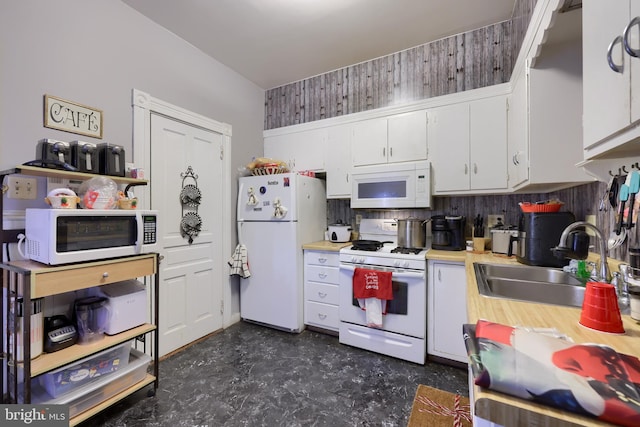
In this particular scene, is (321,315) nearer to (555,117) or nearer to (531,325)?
(531,325)

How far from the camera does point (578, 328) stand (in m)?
0.84

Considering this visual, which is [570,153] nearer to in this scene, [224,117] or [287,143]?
[287,143]

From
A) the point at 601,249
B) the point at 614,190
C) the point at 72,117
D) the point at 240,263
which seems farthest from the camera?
the point at 240,263

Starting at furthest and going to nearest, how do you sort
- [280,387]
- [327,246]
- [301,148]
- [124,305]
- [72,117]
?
[301,148]
[327,246]
[280,387]
[72,117]
[124,305]

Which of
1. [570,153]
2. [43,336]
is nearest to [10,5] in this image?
[43,336]

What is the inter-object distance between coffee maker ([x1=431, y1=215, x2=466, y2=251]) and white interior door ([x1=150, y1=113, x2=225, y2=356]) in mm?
2159

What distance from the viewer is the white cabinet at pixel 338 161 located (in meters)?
2.85

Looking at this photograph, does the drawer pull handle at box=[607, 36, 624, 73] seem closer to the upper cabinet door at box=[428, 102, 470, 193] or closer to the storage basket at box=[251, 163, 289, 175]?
the upper cabinet door at box=[428, 102, 470, 193]

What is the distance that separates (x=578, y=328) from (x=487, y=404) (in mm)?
607

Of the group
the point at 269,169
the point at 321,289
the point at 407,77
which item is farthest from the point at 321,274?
the point at 407,77

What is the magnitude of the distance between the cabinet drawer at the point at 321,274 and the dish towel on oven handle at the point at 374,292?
0.34 m

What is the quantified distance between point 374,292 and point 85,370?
1948 mm

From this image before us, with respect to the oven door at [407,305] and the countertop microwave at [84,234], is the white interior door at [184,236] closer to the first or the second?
the countertop microwave at [84,234]

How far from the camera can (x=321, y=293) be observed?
8.79 feet
